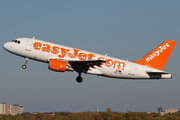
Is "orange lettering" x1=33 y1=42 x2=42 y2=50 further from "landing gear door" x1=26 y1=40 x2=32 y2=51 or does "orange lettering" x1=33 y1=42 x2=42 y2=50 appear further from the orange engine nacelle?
the orange engine nacelle

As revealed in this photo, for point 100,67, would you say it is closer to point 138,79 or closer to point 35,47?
point 138,79

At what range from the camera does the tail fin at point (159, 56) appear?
170 ft

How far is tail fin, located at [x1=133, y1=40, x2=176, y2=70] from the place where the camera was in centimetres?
5181

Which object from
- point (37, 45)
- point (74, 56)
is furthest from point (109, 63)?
point (37, 45)

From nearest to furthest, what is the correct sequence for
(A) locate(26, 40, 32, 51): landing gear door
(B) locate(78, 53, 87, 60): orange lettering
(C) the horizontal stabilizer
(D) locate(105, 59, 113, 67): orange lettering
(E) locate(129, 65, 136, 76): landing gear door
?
(A) locate(26, 40, 32, 51): landing gear door < (B) locate(78, 53, 87, 60): orange lettering < (D) locate(105, 59, 113, 67): orange lettering < (E) locate(129, 65, 136, 76): landing gear door < (C) the horizontal stabilizer

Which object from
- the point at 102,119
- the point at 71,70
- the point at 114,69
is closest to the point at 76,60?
the point at 71,70

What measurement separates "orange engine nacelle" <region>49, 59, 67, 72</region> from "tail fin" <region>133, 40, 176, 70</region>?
44.9ft

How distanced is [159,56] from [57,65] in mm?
18282

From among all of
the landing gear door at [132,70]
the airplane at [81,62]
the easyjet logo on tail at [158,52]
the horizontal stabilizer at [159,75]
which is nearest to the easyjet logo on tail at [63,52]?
the airplane at [81,62]

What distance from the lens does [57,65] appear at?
4628 centimetres

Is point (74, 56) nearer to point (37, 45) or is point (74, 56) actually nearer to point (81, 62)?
point (81, 62)

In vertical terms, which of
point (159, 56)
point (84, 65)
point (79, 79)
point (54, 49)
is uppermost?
point (54, 49)

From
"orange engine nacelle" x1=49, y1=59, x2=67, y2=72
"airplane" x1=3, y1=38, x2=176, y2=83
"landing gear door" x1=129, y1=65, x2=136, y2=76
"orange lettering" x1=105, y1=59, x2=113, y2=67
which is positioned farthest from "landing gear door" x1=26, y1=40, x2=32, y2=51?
"landing gear door" x1=129, y1=65, x2=136, y2=76

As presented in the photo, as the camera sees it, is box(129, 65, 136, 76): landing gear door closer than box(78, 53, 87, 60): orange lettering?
No
